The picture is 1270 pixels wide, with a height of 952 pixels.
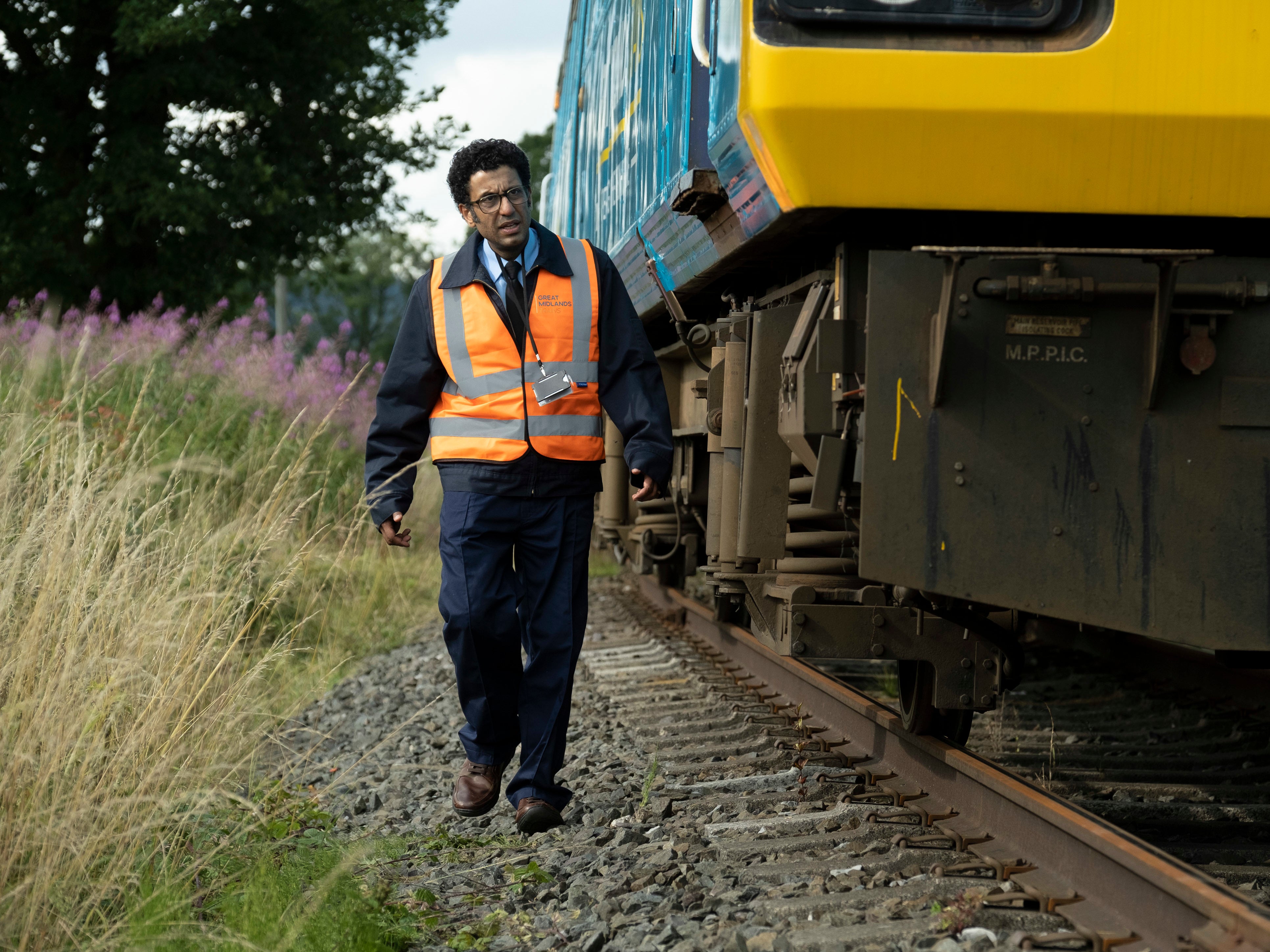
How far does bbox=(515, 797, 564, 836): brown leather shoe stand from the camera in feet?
13.0

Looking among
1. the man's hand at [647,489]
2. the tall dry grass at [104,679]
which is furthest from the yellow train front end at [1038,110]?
the tall dry grass at [104,679]

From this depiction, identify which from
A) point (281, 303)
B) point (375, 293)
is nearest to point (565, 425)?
point (281, 303)

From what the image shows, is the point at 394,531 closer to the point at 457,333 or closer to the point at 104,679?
the point at 457,333

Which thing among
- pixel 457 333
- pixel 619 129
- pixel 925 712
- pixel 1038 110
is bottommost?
pixel 925 712

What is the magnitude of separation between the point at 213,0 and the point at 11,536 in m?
14.3

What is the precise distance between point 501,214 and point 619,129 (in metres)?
2.85

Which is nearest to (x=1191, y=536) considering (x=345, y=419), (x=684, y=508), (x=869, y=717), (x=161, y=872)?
(x=869, y=717)

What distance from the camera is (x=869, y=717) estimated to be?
14.9 ft

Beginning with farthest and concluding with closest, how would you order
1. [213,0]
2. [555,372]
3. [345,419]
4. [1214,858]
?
[213,0]
[345,419]
[555,372]
[1214,858]

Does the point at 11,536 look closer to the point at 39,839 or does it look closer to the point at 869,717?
the point at 39,839

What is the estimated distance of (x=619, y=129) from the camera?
21.8 ft

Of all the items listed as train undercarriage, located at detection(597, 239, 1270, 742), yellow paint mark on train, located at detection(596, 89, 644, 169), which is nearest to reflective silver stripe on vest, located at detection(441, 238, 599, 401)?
train undercarriage, located at detection(597, 239, 1270, 742)

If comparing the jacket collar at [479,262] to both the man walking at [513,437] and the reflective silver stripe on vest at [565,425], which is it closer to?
the man walking at [513,437]

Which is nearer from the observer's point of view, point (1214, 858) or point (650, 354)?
point (1214, 858)
